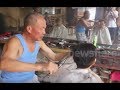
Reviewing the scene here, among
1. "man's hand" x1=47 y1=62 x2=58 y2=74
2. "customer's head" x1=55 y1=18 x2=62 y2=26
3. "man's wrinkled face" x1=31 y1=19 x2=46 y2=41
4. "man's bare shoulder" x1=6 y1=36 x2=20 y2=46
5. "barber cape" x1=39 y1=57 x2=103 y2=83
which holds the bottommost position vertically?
"barber cape" x1=39 y1=57 x2=103 y2=83

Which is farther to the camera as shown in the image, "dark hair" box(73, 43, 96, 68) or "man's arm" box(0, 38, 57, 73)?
"dark hair" box(73, 43, 96, 68)

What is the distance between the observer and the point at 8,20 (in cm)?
295

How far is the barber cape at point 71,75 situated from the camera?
3006mm

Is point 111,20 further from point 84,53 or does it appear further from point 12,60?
point 12,60

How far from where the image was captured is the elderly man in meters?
2.90

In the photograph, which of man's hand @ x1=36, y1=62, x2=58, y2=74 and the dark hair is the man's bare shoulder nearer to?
man's hand @ x1=36, y1=62, x2=58, y2=74

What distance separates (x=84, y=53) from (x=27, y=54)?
55 cm

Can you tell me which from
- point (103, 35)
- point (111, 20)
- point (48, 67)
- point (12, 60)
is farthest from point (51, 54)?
point (111, 20)

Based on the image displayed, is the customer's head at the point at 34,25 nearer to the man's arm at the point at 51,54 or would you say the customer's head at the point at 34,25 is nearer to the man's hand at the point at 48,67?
the man's arm at the point at 51,54

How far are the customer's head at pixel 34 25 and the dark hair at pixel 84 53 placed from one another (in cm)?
38

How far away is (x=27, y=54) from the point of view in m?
2.94

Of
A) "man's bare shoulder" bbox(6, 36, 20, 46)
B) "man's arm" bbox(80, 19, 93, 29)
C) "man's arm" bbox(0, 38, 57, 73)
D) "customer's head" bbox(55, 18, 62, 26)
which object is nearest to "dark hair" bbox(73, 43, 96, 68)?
"man's arm" bbox(80, 19, 93, 29)
